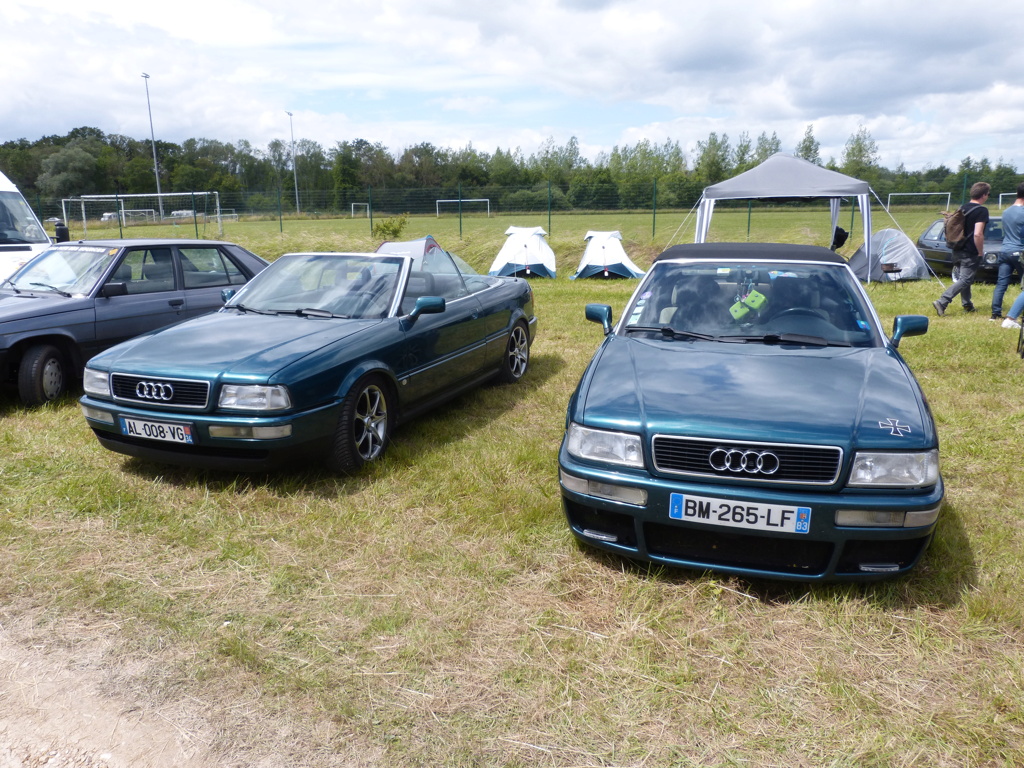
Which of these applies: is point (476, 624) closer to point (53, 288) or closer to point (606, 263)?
point (53, 288)

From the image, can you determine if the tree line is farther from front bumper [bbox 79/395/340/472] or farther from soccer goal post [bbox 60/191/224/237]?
front bumper [bbox 79/395/340/472]

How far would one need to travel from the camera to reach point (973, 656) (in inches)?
109

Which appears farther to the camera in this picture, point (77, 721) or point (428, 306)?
point (428, 306)

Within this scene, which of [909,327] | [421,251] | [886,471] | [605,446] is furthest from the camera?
[421,251]

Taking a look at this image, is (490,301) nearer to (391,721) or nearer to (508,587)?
(508,587)

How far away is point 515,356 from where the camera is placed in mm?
6965

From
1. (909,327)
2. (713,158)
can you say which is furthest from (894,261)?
(713,158)

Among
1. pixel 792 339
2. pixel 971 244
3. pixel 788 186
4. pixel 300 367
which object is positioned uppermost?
pixel 788 186

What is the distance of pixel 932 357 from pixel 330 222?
80.2 ft

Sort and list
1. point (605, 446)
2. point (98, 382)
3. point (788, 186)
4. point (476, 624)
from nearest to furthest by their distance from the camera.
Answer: point (476, 624)
point (605, 446)
point (98, 382)
point (788, 186)

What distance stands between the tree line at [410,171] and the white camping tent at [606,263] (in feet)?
28.5

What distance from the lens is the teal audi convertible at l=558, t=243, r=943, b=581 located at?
9.41ft

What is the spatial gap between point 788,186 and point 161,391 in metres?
11.2

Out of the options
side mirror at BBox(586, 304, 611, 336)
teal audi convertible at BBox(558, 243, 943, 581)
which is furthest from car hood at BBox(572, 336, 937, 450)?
side mirror at BBox(586, 304, 611, 336)
